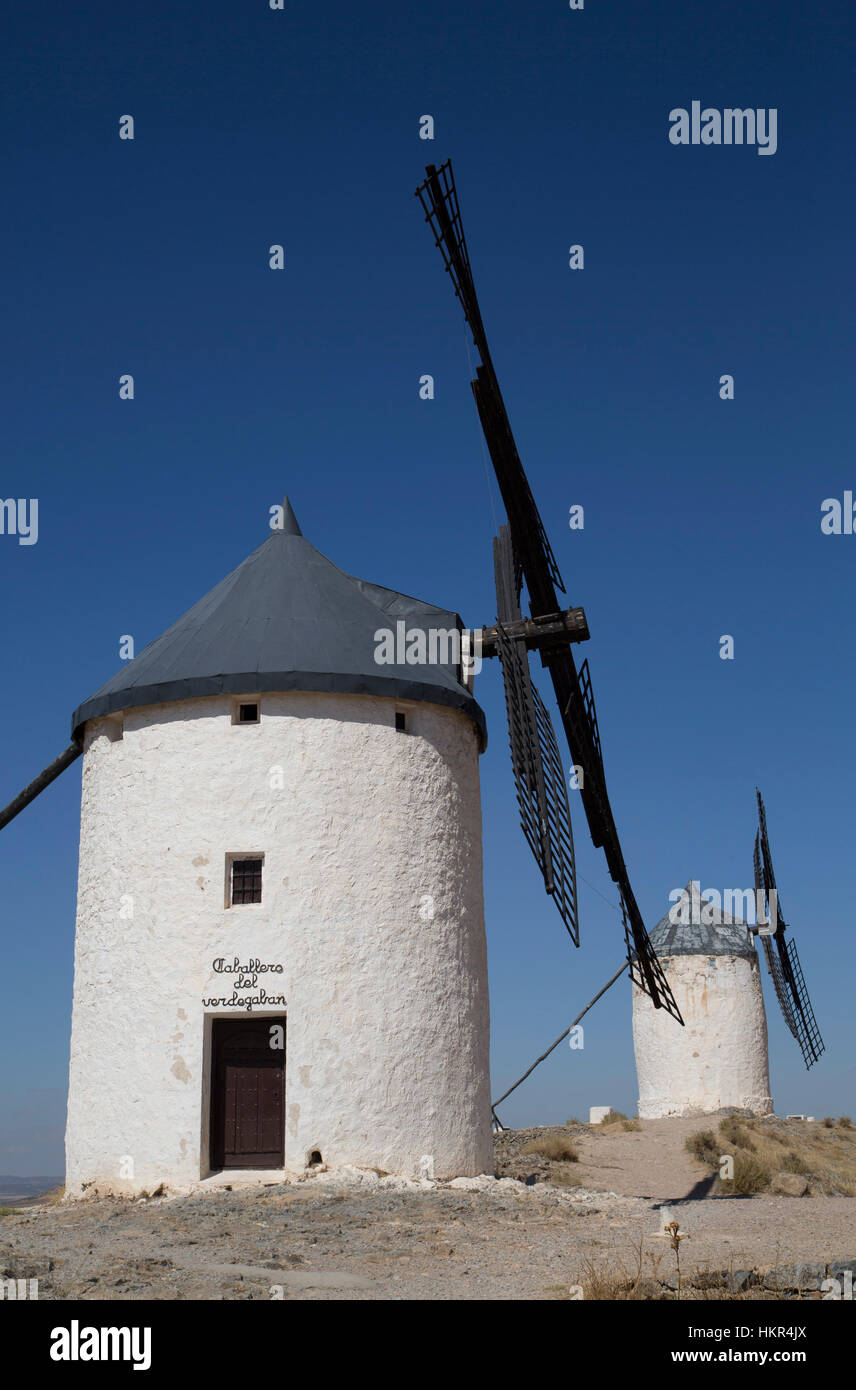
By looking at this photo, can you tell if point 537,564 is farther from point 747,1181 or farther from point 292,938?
point 747,1181

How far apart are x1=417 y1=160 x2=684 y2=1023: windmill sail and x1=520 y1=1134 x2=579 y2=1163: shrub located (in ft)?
20.1

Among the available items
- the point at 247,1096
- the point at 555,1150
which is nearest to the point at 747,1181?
the point at 555,1150

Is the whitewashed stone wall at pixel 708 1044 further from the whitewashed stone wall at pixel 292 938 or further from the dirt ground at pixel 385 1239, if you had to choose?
the whitewashed stone wall at pixel 292 938

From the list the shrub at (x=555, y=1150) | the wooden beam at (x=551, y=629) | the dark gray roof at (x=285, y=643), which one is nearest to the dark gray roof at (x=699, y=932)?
the shrub at (x=555, y=1150)

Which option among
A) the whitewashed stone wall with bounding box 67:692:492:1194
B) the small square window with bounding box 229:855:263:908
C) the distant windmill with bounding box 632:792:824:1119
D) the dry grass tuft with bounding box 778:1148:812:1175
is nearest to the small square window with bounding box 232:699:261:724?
the whitewashed stone wall with bounding box 67:692:492:1194

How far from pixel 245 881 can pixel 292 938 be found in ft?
3.06

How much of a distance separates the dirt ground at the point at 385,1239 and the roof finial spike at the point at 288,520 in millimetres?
9145

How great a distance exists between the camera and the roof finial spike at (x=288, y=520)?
63.2 feet

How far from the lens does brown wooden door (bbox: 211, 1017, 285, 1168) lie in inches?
587

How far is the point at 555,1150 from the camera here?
80.8ft

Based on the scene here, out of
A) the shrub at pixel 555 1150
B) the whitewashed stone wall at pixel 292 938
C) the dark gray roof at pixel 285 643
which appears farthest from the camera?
the shrub at pixel 555 1150

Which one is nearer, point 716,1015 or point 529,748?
point 529,748

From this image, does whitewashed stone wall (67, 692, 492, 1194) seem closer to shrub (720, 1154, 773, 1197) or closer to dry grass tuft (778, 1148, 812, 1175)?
shrub (720, 1154, 773, 1197)
